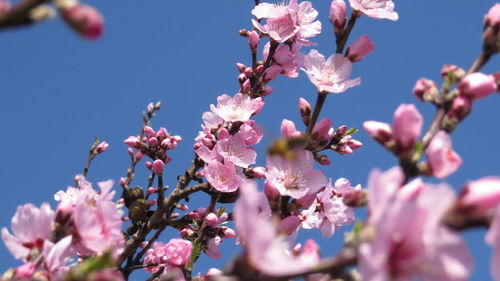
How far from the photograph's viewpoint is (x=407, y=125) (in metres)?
2.20

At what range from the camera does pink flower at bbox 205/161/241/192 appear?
154 inches

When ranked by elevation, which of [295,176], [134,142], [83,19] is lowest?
[83,19]

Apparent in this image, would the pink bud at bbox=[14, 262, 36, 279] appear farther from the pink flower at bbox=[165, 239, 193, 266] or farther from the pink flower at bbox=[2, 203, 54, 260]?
the pink flower at bbox=[165, 239, 193, 266]

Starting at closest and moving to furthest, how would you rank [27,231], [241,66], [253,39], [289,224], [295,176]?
1. [27,231]
2. [289,224]
3. [295,176]
4. [253,39]
5. [241,66]

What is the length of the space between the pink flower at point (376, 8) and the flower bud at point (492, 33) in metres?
1.01

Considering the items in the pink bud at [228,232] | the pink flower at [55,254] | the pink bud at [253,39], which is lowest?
the pink flower at [55,254]

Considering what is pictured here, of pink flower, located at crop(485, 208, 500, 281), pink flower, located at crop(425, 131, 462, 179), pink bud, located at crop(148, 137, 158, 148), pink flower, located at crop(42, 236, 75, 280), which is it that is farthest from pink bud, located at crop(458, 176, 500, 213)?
pink bud, located at crop(148, 137, 158, 148)

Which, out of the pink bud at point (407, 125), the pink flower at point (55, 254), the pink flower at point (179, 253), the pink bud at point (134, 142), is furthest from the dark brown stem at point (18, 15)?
the pink bud at point (134, 142)

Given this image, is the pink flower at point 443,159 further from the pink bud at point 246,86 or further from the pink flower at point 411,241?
the pink bud at point 246,86

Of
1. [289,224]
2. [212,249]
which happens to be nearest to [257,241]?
[289,224]

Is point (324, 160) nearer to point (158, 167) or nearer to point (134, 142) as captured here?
point (158, 167)

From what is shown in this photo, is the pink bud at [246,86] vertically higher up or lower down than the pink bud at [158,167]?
higher up

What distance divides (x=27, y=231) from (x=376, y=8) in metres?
2.67

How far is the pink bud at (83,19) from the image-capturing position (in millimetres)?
1689
